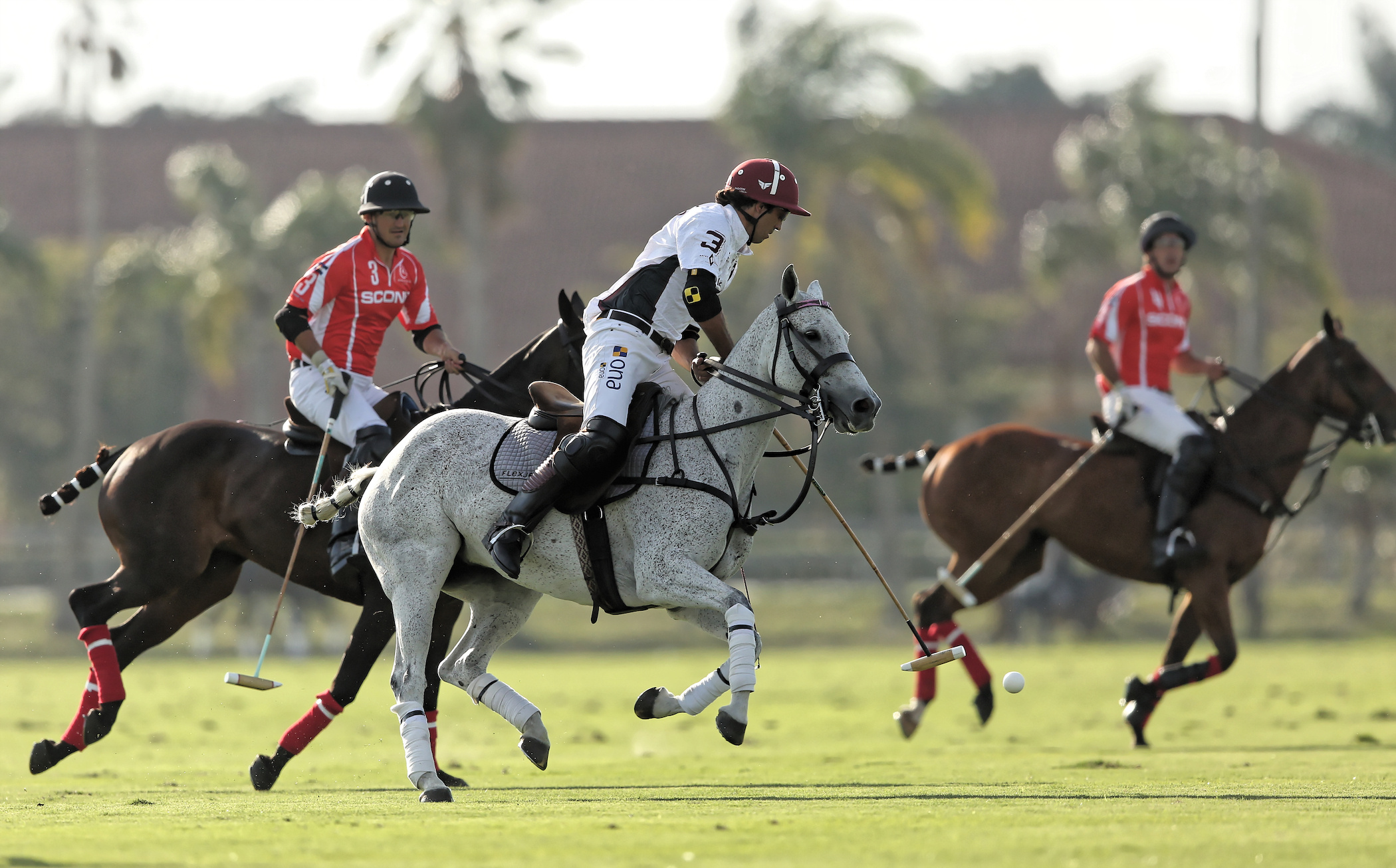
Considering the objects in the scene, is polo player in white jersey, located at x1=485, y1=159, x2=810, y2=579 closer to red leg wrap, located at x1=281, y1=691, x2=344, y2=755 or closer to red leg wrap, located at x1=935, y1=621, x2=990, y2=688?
red leg wrap, located at x1=281, y1=691, x2=344, y2=755

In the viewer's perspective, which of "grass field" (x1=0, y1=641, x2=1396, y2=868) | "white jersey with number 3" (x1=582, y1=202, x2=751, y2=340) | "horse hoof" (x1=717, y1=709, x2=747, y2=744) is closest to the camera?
"grass field" (x1=0, y1=641, x2=1396, y2=868)

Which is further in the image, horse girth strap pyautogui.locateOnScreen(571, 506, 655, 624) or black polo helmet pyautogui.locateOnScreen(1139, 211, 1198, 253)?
black polo helmet pyautogui.locateOnScreen(1139, 211, 1198, 253)

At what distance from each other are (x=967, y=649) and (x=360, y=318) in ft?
15.4

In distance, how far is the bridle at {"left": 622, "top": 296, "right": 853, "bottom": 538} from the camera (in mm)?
8109

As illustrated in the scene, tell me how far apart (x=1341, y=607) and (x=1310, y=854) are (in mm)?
25105

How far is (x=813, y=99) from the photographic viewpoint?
32875 mm

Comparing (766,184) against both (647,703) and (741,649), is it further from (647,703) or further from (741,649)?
(647,703)

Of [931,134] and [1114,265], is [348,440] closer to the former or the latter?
[931,134]

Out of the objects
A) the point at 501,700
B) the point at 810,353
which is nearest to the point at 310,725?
the point at 501,700

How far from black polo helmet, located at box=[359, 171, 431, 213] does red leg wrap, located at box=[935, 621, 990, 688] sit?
4.69 metres

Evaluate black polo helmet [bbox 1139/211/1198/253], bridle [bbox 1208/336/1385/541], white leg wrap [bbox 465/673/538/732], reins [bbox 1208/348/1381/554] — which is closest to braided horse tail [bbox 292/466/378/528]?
white leg wrap [bbox 465/673/538/732]

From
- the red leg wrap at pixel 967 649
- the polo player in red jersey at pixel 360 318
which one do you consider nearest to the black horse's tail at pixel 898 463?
the red leg wrap at pixel 967 649

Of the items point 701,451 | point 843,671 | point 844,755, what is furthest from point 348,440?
point 843,671

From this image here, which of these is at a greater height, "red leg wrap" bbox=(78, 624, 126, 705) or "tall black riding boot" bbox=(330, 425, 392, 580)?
"tall black riding boot" bbox=(330, 425, 392, 580)
